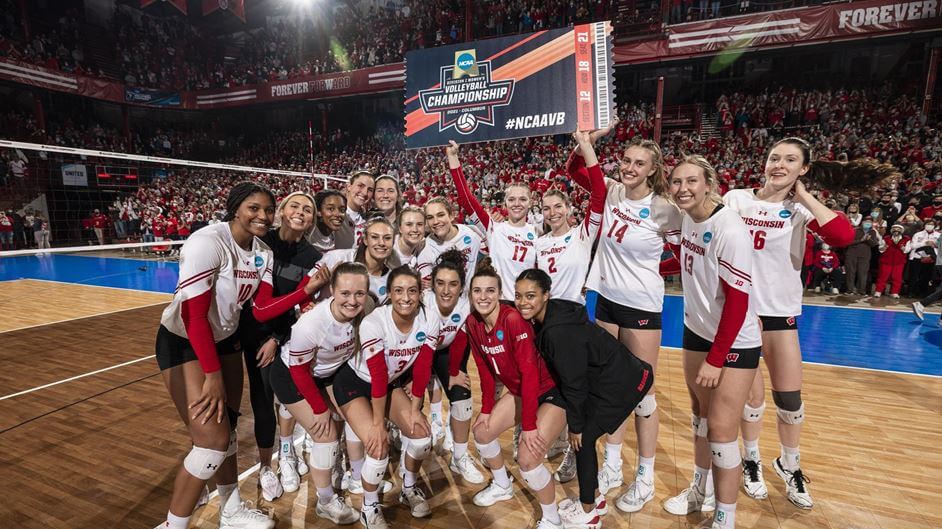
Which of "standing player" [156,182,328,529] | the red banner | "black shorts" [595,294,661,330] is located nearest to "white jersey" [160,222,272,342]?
"standing player" [156,182,328,529]

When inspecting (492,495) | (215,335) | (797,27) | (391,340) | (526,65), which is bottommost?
(492,495)

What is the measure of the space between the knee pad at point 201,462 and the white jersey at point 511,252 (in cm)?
218

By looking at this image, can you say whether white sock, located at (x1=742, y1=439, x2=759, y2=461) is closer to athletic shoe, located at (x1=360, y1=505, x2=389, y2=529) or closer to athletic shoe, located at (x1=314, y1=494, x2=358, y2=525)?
athletic shoe, located at (x1=360, y1=505, x2=389, y2=529)

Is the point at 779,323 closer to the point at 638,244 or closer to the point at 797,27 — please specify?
the point at 638,244

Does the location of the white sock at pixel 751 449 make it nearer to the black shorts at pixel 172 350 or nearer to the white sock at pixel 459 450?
the white sock at pixel 459 450

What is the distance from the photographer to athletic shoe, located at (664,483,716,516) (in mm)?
2891

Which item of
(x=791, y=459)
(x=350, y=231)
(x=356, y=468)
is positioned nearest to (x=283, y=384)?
(x=356, y=468)

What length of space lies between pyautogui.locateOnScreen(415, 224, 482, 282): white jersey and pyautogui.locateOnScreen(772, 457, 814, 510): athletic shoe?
8.59ft

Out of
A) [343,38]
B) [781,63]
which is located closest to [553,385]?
[781,63]

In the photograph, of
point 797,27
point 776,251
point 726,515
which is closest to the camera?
point 726,515

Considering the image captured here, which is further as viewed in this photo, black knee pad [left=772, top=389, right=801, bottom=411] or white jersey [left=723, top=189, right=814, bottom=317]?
black knee pad [left=772, top=389, right=801, bottom=411]

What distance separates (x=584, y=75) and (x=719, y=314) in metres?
3.22

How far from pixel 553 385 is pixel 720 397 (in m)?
0.92

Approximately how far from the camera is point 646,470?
9.77 feet
